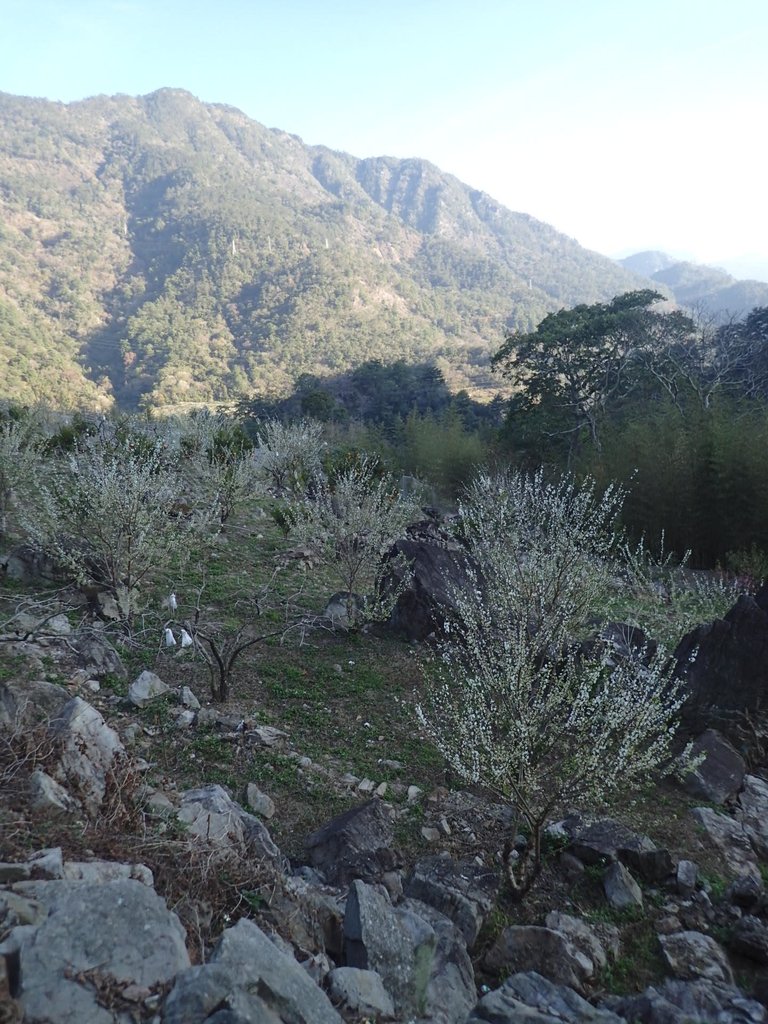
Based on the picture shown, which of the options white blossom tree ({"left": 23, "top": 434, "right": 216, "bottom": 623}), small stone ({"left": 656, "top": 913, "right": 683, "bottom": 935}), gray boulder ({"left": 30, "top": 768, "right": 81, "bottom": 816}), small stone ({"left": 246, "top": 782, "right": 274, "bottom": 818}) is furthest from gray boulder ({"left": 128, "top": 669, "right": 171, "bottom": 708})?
small stone ({"left": 656, "top": 913, "right": 683, "bottom": 935})

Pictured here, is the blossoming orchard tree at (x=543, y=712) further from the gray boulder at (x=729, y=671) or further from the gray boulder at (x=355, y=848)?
the gray boulder at (x=355, y=848)

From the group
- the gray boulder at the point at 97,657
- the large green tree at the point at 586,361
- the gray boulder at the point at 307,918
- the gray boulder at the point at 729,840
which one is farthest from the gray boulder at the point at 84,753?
the large green tree at the point at 586,361

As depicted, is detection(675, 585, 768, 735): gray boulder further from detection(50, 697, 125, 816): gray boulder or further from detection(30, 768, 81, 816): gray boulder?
Answer: detection(30, 768, 81, 816): gray boulder

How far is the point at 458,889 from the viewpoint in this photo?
132 inches

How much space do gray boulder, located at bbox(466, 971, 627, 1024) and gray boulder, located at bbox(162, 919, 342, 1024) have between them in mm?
701

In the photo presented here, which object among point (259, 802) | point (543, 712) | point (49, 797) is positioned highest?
point (543, 712)

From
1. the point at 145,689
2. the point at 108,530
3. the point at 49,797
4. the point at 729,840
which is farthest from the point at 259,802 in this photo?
the point at 108,530

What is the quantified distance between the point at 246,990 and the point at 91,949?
0.58m

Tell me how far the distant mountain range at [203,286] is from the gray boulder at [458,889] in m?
51.0

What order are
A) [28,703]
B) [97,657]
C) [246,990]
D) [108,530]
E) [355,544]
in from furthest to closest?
1. [355,544]
2. [108,530]
3. [97,657]
4. [28,703]
5. [246,990]

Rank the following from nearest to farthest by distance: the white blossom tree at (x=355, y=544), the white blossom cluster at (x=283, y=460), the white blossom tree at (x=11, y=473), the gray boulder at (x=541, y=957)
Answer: the gray boulder at (x=541, y=957), the white blossom tree at (x=355, y=544), the white blossom tree at (x=11, y=473), the white blossom cluster at (x=283, y=460)

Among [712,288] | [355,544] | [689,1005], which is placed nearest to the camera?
[689,1005]

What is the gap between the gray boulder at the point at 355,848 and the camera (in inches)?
140

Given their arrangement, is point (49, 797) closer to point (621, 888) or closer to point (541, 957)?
point (541, 957)
